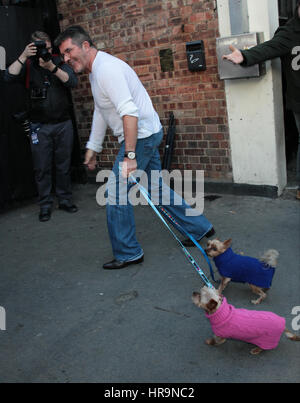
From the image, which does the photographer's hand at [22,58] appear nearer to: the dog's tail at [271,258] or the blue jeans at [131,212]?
the blue jeans at [131,212]

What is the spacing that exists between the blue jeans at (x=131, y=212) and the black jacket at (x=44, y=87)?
5.85 feet

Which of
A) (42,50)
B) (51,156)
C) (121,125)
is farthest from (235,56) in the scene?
(51,156)

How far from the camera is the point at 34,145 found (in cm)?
557

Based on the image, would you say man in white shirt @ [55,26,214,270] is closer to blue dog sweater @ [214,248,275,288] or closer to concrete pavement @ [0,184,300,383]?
concrete pavement @ [0,184,300,383]

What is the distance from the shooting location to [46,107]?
541 centimetres

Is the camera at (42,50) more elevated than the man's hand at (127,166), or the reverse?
the camera at (42,50)

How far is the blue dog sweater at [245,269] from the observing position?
322cm

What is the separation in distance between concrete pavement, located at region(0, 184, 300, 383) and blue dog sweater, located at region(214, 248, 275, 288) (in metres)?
0.22

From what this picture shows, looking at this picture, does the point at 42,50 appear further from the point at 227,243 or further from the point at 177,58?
the point at 227,243

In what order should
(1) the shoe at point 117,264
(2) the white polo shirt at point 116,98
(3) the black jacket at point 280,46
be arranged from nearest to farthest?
1. (2) the white polo shirt at point 116,98
2. (1) the shoe at point 117,264
3. (3) the black jacket at point 280,46

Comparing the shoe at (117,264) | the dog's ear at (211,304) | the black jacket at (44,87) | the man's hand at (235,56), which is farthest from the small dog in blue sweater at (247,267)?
the black jacket at (44,87)

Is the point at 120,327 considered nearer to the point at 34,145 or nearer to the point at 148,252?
the point at 148,252

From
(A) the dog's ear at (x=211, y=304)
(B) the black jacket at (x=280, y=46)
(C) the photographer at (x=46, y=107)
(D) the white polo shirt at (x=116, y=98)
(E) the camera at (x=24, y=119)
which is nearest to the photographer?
(A) the dog's ear at (x=211, y=304)
